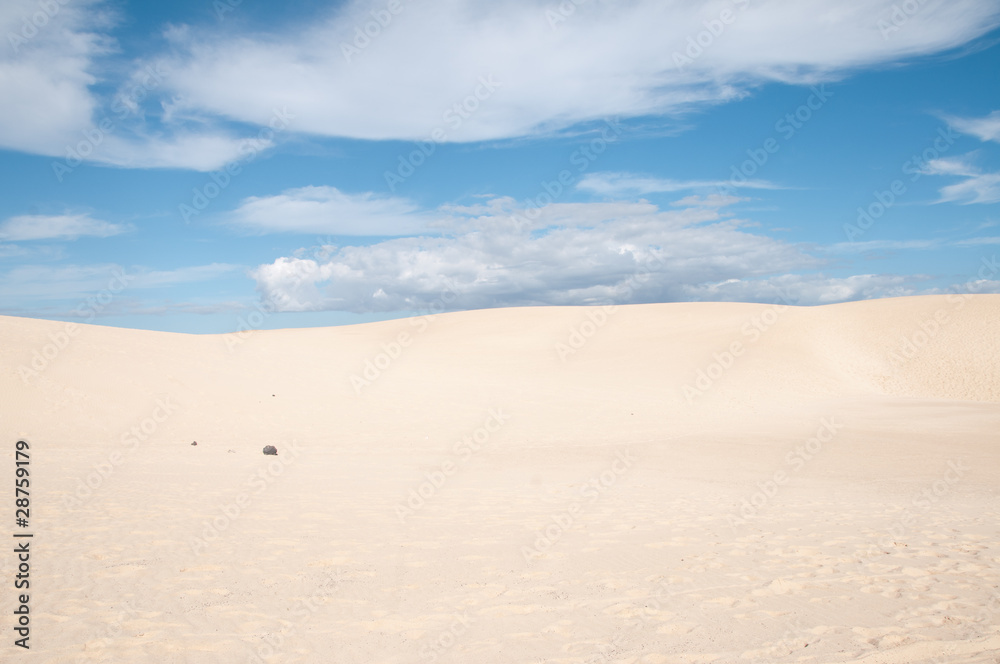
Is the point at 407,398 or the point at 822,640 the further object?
the point at 407,398

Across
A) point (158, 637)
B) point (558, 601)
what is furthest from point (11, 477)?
point (558, 601)

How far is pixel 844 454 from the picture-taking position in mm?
14125

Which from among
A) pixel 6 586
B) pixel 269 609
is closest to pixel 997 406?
pixel 269 609

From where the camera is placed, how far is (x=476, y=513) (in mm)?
8758

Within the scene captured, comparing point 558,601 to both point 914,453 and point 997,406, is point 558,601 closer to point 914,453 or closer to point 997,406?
point 914,453

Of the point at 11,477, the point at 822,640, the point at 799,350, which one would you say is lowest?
the point at 822,640

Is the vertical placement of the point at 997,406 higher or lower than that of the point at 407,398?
lower

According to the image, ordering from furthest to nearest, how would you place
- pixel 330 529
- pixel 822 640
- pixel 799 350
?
pixel 799 350 → pixel 330 529 → pixel 822 640

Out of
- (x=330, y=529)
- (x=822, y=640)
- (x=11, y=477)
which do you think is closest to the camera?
(x=822, y=640)

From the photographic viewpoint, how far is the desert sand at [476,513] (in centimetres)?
461

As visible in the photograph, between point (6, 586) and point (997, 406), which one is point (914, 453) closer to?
point (997, 406)

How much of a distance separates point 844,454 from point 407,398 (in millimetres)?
14067

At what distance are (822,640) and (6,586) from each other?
7.15 meters

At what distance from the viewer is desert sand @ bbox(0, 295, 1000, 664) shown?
461 cm
